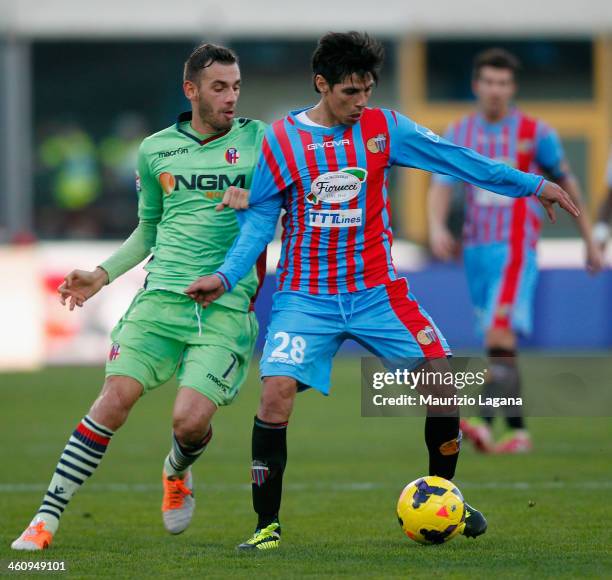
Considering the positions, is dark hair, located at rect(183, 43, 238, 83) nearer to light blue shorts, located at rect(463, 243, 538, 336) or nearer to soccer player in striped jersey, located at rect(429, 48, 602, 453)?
soccer player in striped jersey, located at rect(429, 48, 602, 453)

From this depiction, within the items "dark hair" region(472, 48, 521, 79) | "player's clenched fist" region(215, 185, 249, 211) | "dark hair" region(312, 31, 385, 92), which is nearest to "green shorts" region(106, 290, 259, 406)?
"player's clenched fist" region(215, 185, 249, 211)

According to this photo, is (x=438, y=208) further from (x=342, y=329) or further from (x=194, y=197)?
(x=342, y=329)

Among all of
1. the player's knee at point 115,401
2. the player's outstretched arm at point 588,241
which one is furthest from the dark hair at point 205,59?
the player's outstretched arm at point 588,241

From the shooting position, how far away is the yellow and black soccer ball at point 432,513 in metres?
5.88

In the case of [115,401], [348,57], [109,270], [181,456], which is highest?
[348,57]

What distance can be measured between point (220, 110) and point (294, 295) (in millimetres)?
942

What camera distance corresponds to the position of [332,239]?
6.05 meters

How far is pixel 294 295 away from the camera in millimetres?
6055

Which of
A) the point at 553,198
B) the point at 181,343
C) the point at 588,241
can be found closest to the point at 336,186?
the point at 553,198

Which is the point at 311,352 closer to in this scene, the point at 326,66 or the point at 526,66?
the point at 326,66

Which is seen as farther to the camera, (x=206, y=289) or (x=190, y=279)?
(x=190, y=279)

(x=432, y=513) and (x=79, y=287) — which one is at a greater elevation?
(x=79, y=287)

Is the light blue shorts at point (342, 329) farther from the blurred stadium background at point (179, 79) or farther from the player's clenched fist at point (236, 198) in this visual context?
the blurred stadium background at point (179, 79)

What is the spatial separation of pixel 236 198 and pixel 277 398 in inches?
34.0
